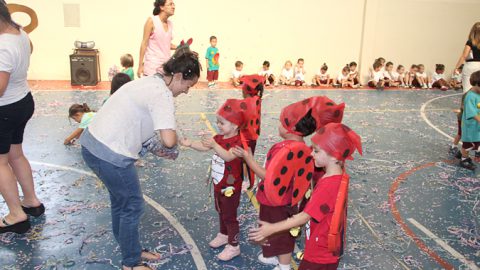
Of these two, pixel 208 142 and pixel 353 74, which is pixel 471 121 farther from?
pixel 353 74

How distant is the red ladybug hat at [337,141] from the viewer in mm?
2279

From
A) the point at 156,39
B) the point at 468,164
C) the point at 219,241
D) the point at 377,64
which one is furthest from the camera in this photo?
the point at 377,64

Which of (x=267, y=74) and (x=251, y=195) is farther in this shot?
(x=267, y=74)

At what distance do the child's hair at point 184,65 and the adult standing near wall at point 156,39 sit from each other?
259cm

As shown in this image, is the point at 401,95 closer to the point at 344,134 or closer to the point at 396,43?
the point at 396,43

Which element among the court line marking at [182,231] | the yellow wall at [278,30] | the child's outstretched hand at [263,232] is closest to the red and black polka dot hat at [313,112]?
the child's outstretched hand at [263,232]

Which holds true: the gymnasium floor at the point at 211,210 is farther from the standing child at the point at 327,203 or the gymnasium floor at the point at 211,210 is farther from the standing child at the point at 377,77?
the standing child at the point at 377,77

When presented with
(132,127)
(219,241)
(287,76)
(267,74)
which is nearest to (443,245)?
(219,241)

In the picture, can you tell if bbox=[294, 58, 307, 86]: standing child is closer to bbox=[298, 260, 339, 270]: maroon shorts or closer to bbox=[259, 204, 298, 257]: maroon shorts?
bbox=[259, 204, 298, 257]: maroon shorts

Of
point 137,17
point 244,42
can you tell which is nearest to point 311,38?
point 244,42

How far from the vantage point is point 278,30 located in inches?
523

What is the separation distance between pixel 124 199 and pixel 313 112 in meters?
1.37

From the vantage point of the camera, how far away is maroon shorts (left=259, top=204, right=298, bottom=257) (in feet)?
9.45

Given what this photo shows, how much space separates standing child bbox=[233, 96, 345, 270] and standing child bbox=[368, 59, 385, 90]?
10654 mm
